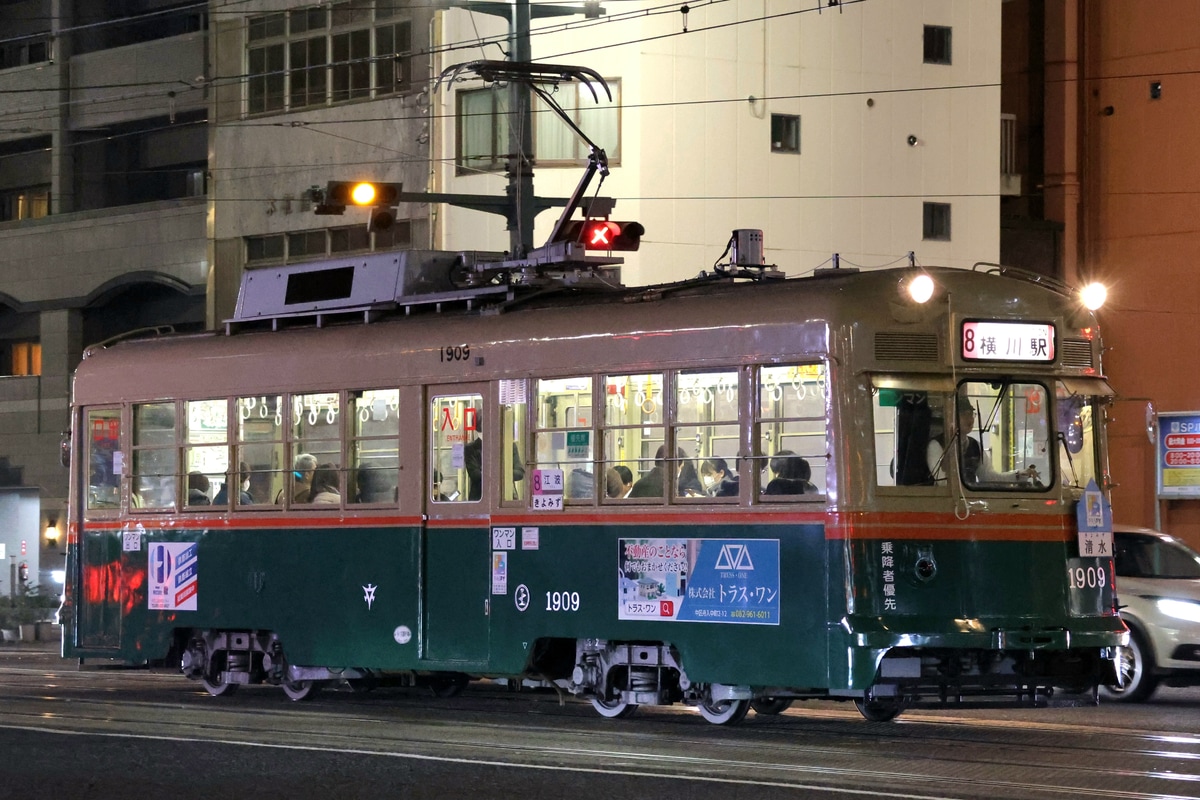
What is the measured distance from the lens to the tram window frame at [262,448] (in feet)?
53.9

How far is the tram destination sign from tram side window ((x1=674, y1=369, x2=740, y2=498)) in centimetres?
156

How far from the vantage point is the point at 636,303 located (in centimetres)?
1428

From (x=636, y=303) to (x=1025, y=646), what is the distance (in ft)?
11.8

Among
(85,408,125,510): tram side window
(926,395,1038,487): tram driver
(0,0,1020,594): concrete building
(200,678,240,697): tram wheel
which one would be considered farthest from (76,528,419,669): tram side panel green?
(0,0,1020,594): concrete building

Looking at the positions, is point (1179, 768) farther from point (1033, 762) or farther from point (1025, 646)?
point (1025, 646)

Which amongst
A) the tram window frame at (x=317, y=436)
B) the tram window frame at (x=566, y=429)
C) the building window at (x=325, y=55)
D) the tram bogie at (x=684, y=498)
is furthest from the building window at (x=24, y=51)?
the tram window frame at (x=566, y=429)

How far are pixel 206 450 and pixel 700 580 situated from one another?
540 cm

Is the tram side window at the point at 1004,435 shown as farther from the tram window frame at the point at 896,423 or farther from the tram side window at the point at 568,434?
the tram side window at the point at 568,434

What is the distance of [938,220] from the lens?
36906 mm

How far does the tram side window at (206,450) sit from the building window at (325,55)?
17.8 m

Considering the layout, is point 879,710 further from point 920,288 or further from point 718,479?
point 920,288

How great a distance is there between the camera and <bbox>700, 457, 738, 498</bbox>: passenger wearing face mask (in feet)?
43.9

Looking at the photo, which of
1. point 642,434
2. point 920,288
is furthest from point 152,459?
point 920,288

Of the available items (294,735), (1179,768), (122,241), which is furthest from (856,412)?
(122,241)
